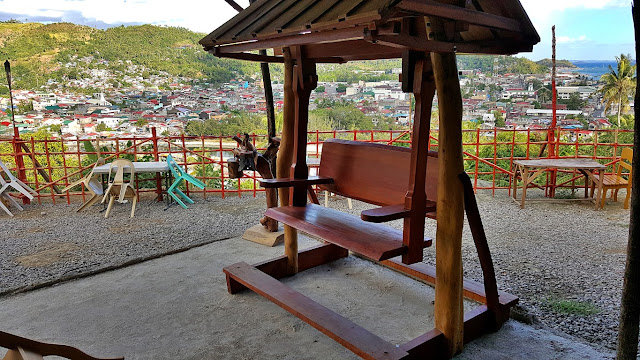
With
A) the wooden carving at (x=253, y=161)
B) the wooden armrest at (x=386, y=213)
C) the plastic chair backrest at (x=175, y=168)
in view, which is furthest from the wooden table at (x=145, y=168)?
the wooden armrest at (x=386, y=213)

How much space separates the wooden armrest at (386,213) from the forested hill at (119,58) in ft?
42.8

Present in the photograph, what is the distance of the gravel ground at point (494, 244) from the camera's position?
3416 millimetres

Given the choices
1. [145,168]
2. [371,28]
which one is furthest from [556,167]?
[145,168]

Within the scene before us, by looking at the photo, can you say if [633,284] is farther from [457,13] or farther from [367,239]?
[367,239]

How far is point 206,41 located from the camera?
327 centimetres

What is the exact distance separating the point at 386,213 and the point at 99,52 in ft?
56.8

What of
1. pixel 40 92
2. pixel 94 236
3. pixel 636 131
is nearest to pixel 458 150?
pixel 636 131

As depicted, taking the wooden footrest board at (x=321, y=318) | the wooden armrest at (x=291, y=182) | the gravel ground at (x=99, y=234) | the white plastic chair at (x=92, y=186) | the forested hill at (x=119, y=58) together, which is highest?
the forested hill at (x=119, y=58)

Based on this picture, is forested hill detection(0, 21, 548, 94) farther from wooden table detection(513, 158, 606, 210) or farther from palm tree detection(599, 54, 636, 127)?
wooden table detection(513, 158, 606, 210)

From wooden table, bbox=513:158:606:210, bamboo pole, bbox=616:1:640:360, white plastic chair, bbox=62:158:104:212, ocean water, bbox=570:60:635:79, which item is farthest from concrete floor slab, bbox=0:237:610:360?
ocean water, bbox=570:60:635:79

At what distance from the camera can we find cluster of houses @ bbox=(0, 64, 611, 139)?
13938mm

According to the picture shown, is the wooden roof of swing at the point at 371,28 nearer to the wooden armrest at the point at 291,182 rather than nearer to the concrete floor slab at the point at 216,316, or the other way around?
the wooden armrest at the point at 291,182

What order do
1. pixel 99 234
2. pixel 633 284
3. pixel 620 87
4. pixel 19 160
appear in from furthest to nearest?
pixel 620 87 < pixel 19 160 < pixel 99 234 < pixel 633 284

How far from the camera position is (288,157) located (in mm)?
3979
